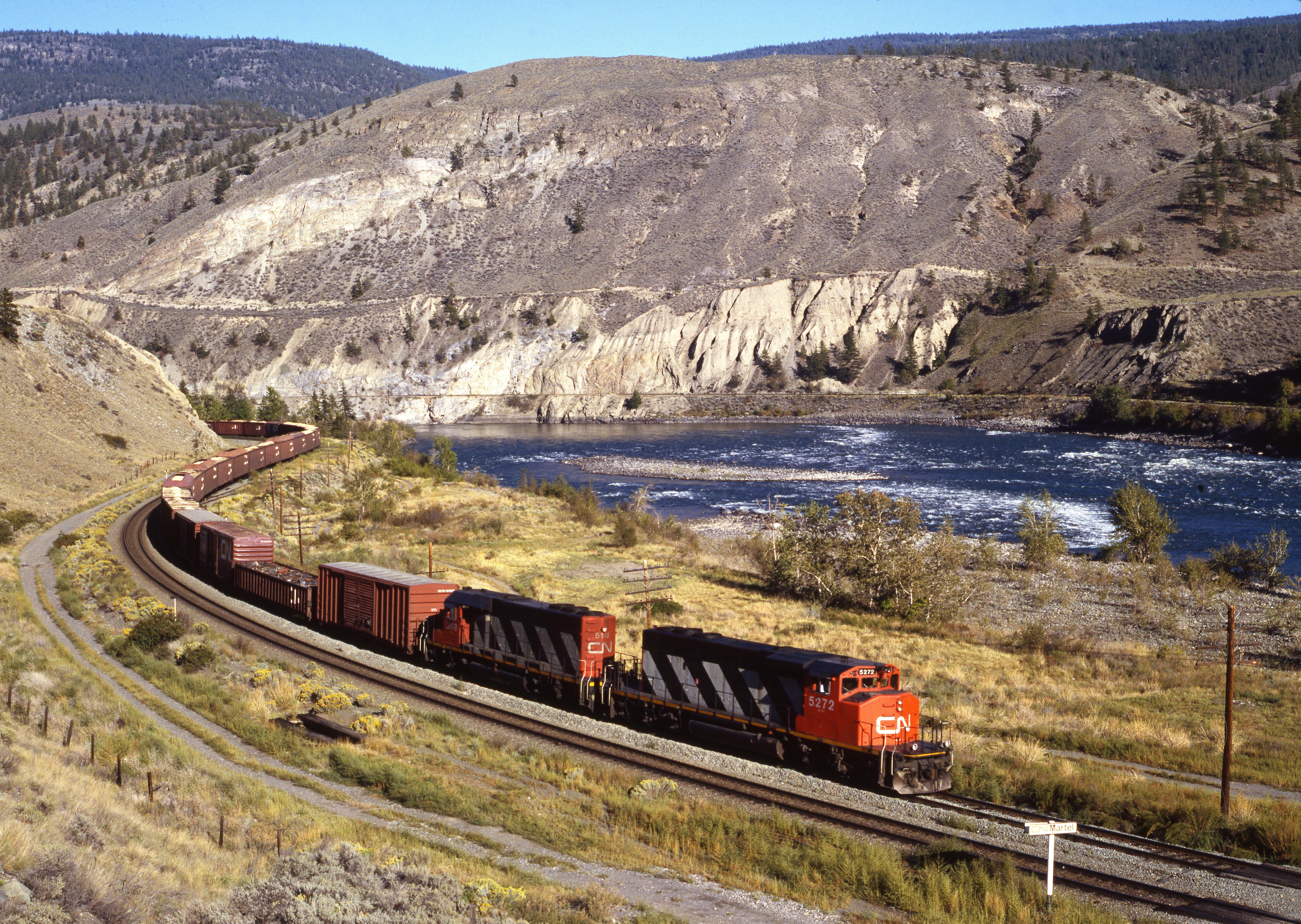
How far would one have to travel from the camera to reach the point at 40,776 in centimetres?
1573

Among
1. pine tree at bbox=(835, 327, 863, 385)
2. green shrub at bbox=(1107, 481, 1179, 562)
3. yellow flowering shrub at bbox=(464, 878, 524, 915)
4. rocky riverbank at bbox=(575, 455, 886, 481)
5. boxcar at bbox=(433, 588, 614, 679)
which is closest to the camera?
yellow flowering shrub at bbox=(464, 878, 524, 915)

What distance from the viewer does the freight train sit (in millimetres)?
21094

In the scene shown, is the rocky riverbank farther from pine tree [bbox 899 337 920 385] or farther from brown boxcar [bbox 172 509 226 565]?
pine tree [bbox 899 337 920 385]

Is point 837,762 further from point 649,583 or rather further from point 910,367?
point 910,367

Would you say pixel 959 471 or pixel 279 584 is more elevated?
pixel 279 584

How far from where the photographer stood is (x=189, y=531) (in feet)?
156

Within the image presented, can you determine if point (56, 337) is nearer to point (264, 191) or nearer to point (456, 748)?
point (456, 748)

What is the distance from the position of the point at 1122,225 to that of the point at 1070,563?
122 metres

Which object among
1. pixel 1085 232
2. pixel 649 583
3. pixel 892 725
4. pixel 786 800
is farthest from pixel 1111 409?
pixel 786 800

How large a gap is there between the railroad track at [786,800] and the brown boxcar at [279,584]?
1.43 metres

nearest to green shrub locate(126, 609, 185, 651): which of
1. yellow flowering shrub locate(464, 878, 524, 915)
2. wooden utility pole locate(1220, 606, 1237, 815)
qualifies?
yellow flowering shrub locate(464, 878, 524, 915)

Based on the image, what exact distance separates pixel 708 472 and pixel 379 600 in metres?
67.0

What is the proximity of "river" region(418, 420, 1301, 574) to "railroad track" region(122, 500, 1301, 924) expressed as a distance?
41736 mm

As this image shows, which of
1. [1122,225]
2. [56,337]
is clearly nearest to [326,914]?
[56,337]
